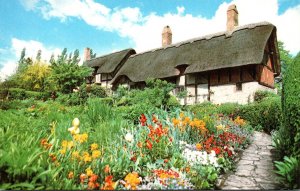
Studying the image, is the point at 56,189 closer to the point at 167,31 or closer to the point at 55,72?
the point at 55,72

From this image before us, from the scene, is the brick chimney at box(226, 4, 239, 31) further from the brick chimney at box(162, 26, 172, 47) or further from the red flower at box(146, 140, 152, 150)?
the red flower at box(146, 140, 152, 150)

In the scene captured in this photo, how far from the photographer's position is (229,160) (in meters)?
5.11

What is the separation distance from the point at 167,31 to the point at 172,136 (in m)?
21.9

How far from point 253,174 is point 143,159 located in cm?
177

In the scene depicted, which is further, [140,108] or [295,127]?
[140,108]

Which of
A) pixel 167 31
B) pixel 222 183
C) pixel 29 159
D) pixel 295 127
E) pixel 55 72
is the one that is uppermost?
pixel 167 31

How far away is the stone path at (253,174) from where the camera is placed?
3891 mm

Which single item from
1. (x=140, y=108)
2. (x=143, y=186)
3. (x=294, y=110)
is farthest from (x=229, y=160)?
(x=140, y=108)

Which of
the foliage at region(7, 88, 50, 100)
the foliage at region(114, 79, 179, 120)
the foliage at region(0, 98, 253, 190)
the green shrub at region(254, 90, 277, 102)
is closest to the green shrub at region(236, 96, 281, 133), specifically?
the foliage at region(114, 79, 179, 120)

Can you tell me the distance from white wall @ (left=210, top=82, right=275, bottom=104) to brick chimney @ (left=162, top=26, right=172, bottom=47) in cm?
777

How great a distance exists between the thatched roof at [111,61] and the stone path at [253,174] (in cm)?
2125

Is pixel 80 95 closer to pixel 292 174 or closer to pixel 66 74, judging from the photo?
pixel 66 74

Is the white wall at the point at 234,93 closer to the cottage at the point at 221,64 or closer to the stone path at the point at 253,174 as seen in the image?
the cottage at the point at 221,64

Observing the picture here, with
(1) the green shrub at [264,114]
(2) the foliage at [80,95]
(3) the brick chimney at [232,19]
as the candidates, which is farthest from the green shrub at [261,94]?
(2) the foliage at [80,95]
